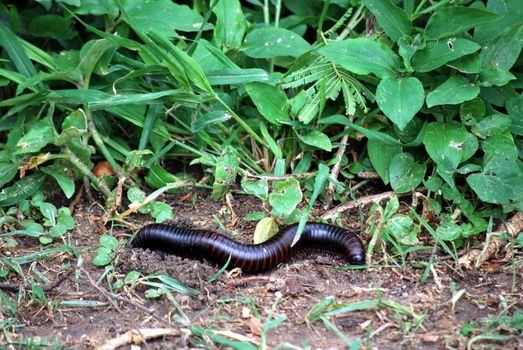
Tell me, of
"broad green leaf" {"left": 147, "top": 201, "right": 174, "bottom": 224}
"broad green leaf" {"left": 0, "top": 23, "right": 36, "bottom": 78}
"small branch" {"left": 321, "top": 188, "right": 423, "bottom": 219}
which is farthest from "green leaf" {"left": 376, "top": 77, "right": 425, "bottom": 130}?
"broad green leaf" {"left": 0, "top": 23, "right": 36, "bottom": 78}

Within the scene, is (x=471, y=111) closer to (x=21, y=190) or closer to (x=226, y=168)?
(x=226, y=168)

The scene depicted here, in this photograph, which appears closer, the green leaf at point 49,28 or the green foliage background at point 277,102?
the green foliage background at point 277,102

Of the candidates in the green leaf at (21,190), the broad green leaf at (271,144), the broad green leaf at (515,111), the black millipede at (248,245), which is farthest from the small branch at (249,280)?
the broad green leaf at (515,111)

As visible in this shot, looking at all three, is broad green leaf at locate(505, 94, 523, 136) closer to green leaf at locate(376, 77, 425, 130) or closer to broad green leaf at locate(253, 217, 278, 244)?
green leaf at locate(376, 77, 425, 130)

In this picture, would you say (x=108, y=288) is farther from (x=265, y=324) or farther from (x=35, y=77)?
(x=35, y=77)

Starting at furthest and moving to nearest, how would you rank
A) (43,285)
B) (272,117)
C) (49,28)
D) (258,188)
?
(49,28)
(272,117)
(258,188)
(43,285)

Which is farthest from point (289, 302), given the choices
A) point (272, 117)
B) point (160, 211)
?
point (272, 117)

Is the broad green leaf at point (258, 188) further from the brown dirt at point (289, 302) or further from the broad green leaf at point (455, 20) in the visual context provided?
the broad green leaf at point (455, 20)

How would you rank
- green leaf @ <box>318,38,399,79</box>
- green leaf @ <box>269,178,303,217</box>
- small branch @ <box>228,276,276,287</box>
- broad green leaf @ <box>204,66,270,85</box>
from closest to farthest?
1. small branch @ <box>228,276,276,287</box>
2. green leaf @ <box>269,178,303,217</box>
3. green leaf @ <box>318,38,399,79</box>
4. broad green leaf @ <box>204,66,270,85</box>
